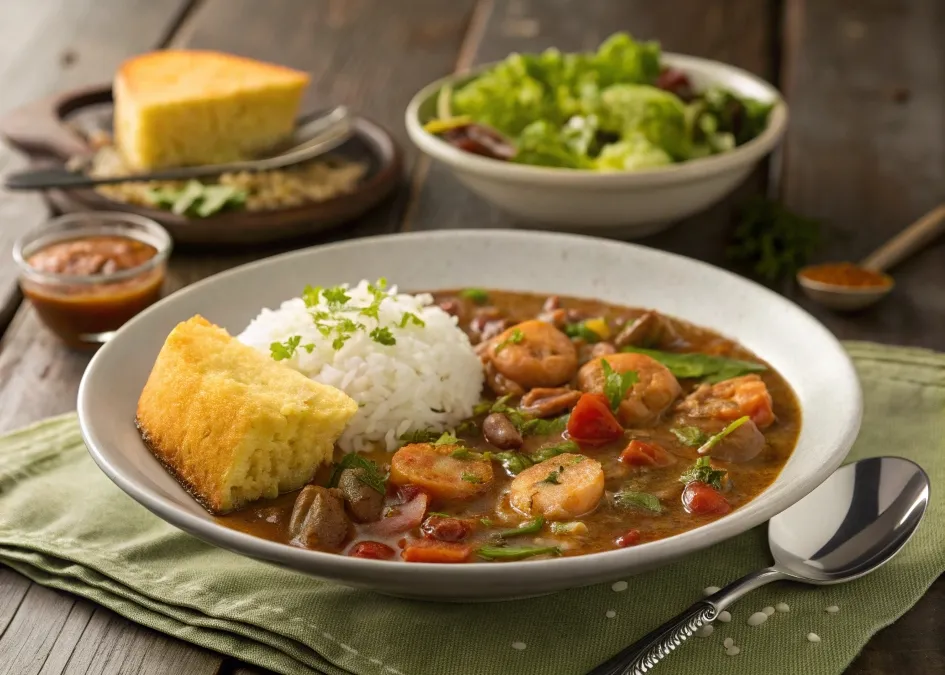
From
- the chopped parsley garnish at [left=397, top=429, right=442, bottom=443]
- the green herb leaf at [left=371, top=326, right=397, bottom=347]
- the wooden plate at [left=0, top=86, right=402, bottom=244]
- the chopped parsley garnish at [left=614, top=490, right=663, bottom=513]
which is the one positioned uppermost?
the green herb leaf at [left=371, top=326, right=397, bottom=347]

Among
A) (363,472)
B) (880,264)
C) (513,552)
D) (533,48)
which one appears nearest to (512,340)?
(363,472)

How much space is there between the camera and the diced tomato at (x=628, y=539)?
9.23ft

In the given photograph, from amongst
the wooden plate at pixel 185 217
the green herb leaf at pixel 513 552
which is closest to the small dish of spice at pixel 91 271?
the wooden plate at pixel 185 217

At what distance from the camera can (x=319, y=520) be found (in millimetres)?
2814

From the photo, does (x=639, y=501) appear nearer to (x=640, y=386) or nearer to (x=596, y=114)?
(x=640, y=386)

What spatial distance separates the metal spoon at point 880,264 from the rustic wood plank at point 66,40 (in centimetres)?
392

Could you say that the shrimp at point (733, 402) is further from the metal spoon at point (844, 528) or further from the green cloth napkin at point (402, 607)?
the green cloth napkin at point (402, 607)

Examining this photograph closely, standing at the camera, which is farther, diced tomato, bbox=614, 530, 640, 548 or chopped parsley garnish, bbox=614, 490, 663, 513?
chopped parsley garnish, bbox=614, 490, 663, 513

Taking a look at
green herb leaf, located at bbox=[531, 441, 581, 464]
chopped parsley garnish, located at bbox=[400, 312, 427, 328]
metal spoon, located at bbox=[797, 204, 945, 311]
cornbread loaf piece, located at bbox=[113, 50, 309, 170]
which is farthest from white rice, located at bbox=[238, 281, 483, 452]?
cornbread loaf piece, located at bbox=[113, 50, 309, 170]

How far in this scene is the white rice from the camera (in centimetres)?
341

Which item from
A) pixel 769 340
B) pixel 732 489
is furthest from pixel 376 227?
pixel 732 489

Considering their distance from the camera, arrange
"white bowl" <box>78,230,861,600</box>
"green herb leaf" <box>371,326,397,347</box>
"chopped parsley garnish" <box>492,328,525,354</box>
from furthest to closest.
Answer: "chopped parsley garnish" <box>492,328,525,354</box>, "green herb leaf" <box>371,326,397,347</box>, "white bowl" <box>78,230,861,600</box>

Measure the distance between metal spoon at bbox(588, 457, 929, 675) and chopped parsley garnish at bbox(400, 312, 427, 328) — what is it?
1281 mm

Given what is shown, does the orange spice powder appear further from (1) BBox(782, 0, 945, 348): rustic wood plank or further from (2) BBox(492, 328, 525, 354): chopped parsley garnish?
(2) BBox(492, 328, 525, 354): chopped parsley garnish
